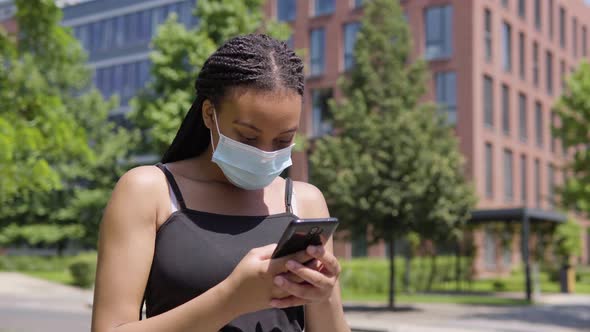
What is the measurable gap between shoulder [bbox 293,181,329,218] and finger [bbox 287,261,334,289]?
0.57 m

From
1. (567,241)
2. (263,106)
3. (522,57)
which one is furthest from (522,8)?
(263,106)

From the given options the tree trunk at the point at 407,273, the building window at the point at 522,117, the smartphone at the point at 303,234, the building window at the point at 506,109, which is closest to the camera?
the smartphone at the point at 303,234

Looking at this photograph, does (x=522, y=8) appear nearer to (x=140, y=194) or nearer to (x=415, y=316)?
(x=415, y=316)

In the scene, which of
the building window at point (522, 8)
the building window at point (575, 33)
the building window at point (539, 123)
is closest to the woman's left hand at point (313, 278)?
the building window at point (522, 8)

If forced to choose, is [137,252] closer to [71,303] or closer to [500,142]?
[71,303]

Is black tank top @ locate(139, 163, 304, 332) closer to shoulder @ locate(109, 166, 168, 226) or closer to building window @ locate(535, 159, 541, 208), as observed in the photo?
shoulder @ locate(109, 166, 168, 226)

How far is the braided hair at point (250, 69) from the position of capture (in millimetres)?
2062

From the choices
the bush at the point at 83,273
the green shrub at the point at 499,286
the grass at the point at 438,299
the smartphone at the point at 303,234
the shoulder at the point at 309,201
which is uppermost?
the shoulder at the point at 309,201

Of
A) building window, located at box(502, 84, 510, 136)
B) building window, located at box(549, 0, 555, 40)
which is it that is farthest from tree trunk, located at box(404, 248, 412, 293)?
building window, located at box(549, 0, 555, 40)

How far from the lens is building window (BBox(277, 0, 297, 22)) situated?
44.7 metres

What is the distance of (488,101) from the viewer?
4000 centimetres

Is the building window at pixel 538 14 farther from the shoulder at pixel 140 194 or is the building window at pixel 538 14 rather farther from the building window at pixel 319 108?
the shoulder at pixel 140 194

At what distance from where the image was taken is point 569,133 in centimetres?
2742

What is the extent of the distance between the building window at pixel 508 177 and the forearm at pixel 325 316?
41326 millimetres
